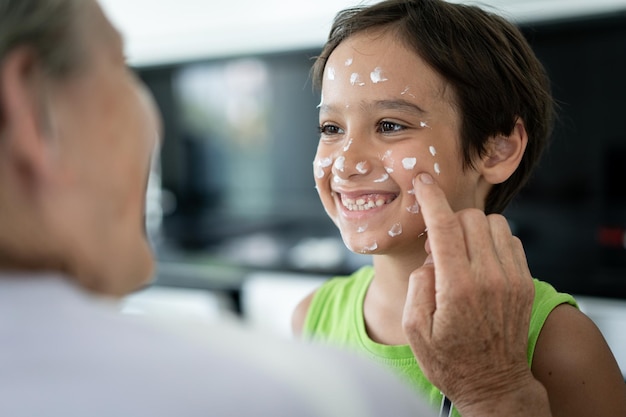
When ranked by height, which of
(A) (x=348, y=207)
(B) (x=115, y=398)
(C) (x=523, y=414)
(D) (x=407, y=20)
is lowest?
(C) (x=523, y=414)

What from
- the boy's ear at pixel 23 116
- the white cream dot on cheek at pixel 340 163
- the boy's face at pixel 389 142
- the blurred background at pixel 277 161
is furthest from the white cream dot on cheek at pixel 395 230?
the blurred background at pixel 277 161

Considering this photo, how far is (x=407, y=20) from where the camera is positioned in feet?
2.77

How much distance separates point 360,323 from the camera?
3.06ft

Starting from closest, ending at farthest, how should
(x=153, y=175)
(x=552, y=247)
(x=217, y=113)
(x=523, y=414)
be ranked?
(x=523, y=414) → (x=552, y=247) → (x=217, y=113) → (x=153, y=175)

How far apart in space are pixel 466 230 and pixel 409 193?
0.14 m

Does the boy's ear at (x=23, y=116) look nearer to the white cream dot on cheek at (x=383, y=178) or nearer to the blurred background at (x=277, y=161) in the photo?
the white cream dot on cheek at (x=383, y=178)

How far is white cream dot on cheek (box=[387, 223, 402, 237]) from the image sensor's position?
839 millimetres

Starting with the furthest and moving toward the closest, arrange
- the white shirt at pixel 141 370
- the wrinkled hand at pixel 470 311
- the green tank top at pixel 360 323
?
1. the green tank top at pixel 360 323
2. the wrinkled hand at pixel 470 311
3. the white shirt at pixel 141 370

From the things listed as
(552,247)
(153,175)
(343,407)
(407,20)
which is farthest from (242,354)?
(153,175)

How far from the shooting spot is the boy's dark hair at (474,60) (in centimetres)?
82

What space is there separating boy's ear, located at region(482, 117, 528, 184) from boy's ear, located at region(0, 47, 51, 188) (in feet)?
2.02

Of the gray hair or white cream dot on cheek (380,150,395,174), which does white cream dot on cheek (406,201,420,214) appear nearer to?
white cream dot on cheek (380,150,395,174)

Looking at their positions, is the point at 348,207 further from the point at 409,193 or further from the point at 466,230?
the point at 466,230

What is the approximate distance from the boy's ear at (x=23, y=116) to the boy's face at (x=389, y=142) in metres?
0.49
